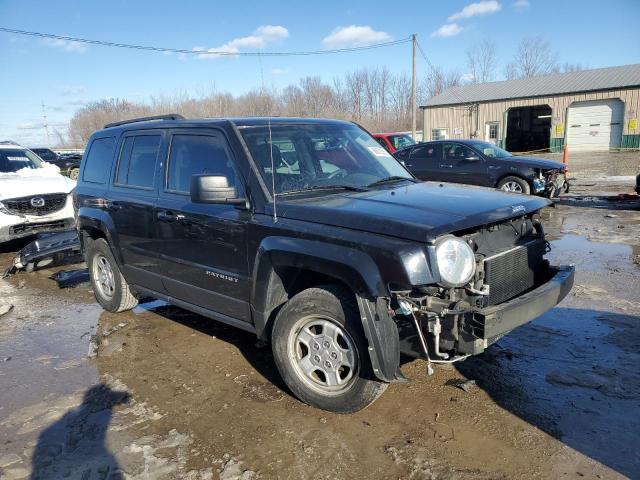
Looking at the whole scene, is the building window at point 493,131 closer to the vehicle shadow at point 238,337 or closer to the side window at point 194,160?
the vehicle shadow at point 238,337

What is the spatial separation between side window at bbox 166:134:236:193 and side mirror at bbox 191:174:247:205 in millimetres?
275

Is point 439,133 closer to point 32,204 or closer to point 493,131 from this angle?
point 493,131

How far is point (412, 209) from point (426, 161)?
409 inches

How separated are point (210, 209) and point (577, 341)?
3.30 metres

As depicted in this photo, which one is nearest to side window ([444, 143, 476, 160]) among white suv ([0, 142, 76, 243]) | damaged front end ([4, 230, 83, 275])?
white suv ([0, 142, 76, 243])

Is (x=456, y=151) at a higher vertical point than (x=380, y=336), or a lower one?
higher

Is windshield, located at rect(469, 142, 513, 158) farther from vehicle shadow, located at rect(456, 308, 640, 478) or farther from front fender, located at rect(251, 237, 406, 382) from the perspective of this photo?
front fender, located at rect(251, 237, 406, 382)

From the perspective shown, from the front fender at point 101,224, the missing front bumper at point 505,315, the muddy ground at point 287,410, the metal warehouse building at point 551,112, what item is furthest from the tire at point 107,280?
the metal warehouse building at point 551,112

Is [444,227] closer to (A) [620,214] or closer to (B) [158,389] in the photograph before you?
(B) [158,389]

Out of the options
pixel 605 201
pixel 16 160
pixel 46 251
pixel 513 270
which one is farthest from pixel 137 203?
pixel 605 201

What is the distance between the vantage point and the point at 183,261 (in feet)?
13.9

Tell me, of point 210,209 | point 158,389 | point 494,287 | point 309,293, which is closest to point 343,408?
point 309,293

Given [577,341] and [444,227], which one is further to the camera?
[577,341]

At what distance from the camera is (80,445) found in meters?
3.17
